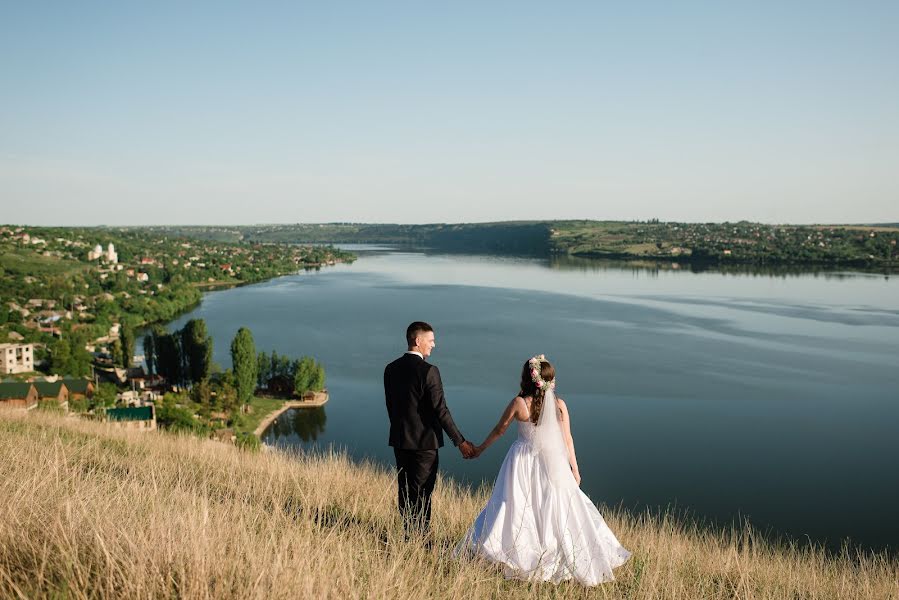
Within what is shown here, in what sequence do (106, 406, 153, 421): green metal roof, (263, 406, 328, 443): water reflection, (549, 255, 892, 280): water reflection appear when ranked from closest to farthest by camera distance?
(106, 406, 153, 421): green metal roof < (263, 406, 328, 443): water reflection < (549, 255, 892, 280): water reflection

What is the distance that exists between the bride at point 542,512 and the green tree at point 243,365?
1185 inches

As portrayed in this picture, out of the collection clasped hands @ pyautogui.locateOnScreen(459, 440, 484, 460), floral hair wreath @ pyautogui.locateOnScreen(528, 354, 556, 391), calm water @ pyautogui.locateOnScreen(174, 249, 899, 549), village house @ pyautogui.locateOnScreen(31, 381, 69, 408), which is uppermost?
floral hair wreath @ pyautogui.locateOnScreen(528, 354, 556, 391)

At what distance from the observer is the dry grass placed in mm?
2586

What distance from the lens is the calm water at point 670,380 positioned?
888 inches

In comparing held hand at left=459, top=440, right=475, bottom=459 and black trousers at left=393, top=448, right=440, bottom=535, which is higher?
held hand at left=459, top=440, right=475, bottom=459

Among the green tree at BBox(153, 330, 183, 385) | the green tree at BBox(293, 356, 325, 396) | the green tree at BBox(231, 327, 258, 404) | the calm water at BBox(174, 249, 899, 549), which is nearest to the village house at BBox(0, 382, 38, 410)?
the green tree at BBox(231, 327, 258, 404)

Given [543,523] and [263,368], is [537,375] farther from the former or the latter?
[263,368]

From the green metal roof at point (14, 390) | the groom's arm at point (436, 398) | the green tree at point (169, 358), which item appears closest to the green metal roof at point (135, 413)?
the green metal roof at point (14, 390)

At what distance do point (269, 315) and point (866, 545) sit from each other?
172 ft

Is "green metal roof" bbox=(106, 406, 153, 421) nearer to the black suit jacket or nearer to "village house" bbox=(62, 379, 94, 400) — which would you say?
"village house" bbox=(62, 379, 94, 400)

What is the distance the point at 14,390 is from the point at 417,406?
29.6 meters

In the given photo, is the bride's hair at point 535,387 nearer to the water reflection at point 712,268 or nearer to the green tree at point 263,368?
the green tree at point 263,368

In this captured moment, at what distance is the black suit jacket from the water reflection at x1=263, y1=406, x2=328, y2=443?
25288 millimetres

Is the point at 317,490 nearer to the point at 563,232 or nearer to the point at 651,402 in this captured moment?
the point at 651,402
